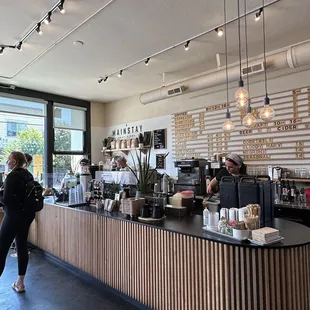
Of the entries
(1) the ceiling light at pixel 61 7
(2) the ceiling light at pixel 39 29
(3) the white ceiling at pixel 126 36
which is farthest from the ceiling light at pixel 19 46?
(1) the ceiling light at pixel 61 7

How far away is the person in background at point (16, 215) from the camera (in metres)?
2.99

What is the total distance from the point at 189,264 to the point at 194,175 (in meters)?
3.02

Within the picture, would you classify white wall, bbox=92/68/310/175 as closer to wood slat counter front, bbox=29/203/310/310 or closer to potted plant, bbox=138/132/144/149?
potted plant, bbox=138/132/144/149

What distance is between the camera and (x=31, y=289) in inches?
124

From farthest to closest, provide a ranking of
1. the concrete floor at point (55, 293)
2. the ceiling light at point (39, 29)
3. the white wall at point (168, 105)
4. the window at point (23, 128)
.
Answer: the window at point (23, 128)
the white wall at point (168, 105)
the ceiling light at point (39, 29)
the concrete floor at point (55, 293)

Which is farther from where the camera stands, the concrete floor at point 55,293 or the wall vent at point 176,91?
the wall vent at point 176,91

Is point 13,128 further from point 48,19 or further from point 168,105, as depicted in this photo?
point 48,19

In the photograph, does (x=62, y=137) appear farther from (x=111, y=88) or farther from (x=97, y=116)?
(x=111, y=88)

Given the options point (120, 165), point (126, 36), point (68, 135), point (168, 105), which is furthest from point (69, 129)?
point (126, 36)

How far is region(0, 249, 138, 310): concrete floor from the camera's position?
2764 millimetres

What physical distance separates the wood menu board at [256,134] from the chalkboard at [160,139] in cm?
31

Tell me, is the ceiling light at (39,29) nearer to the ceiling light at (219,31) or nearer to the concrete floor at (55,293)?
the ceiling light at (219,31)

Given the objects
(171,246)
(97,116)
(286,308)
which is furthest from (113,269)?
(97,116)

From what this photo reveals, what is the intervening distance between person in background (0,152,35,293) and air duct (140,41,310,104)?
11.3 feet
